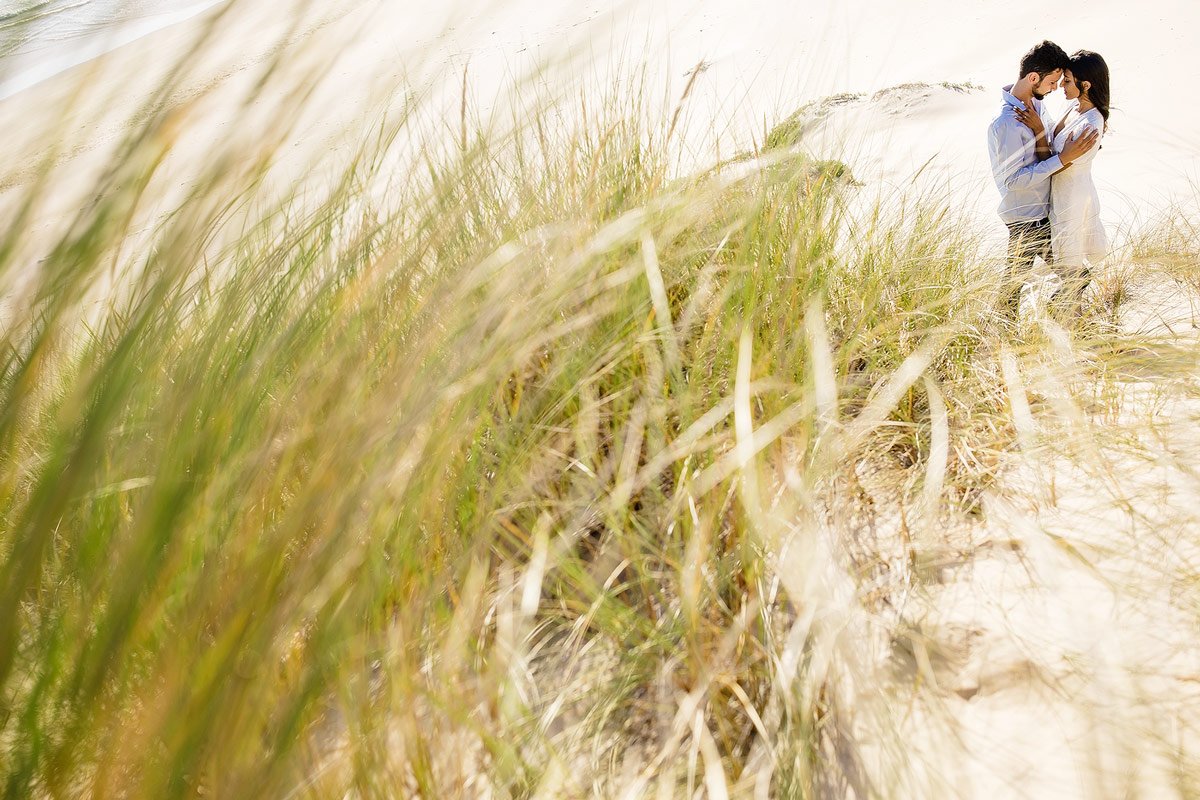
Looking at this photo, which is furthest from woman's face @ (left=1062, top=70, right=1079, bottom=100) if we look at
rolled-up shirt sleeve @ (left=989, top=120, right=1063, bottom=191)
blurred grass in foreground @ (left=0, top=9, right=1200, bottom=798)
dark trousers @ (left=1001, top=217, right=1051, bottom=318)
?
blurred grass in foreground @ (left=0, top=9, right=1200, bottom=798)

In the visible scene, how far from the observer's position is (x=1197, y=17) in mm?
4637

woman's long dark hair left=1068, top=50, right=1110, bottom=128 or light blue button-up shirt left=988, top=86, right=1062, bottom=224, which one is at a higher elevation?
woman's long dark hair left=1068, top=50, right=1110, bottom=128

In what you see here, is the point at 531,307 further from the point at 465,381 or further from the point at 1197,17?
the point at 1197,17

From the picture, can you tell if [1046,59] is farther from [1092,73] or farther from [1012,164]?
[1012,164]

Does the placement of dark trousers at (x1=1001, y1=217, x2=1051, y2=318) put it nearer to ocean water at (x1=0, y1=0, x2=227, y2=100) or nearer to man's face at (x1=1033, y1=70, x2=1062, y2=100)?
man's face at (x1=1033, y1=70, x2=1062, y2=100)

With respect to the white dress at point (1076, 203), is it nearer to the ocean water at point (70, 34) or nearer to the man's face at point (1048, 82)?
the man's face at point (1048, 82)

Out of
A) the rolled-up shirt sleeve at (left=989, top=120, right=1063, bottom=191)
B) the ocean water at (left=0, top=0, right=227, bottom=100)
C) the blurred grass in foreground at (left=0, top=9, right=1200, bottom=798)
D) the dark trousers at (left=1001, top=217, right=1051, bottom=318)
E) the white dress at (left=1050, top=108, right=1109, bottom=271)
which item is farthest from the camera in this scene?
the rolled-up shirt sleeve at (left=989, top=120, right=1063, bottom=191)

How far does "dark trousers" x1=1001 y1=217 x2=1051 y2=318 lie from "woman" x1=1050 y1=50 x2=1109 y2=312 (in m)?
0.04

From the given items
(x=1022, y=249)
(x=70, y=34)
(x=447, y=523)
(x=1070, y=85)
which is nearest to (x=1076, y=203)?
(x=1070, y=85)

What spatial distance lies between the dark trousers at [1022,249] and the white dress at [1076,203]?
4 centimetres

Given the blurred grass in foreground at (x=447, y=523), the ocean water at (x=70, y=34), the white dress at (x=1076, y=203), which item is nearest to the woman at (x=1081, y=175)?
the white dress at (x=1076, y=203)

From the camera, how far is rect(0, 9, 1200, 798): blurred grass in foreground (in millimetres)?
615

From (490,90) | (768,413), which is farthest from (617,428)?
(490,90)

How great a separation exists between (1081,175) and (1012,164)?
21cm
